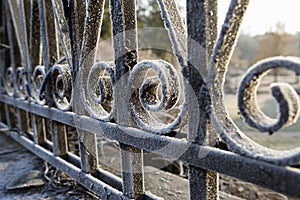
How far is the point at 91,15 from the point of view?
966 millimetres

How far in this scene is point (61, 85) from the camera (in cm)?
124

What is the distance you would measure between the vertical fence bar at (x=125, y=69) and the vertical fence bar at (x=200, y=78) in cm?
24

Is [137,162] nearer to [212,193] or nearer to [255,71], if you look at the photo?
[212,193]

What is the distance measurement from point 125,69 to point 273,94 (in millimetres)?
452

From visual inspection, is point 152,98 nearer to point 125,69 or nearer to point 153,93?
point 153,93

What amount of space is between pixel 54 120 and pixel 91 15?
0.55 meters

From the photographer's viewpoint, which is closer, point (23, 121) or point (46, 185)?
point (46, 185)

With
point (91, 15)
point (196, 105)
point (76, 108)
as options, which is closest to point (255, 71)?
point (196, 105)

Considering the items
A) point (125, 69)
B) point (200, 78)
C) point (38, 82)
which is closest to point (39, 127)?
point (38, 82)

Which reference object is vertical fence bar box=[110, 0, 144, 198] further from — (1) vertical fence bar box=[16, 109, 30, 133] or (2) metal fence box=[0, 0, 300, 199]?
(1) vertical fence bar box=[16, 109, 30, 133]

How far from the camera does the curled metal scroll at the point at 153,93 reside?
718 mm

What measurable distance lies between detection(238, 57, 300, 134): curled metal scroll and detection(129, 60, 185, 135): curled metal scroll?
172mm

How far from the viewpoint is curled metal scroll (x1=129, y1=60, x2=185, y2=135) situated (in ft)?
2.35

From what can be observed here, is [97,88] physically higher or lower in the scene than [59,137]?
higher
